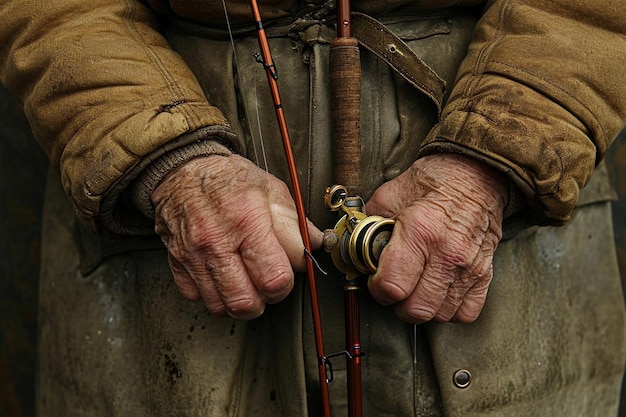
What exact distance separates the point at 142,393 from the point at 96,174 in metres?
0.52

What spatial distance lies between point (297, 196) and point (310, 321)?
29 centimetres

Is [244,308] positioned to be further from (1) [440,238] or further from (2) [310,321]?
(1) [440,238]

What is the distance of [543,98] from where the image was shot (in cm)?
176

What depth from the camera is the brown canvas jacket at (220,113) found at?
1733mm

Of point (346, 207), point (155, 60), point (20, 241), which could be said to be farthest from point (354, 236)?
point (20, 241)

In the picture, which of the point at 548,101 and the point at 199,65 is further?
the point at 199,65

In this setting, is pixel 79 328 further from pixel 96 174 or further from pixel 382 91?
pixel 382 91

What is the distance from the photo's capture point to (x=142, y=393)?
2.04m

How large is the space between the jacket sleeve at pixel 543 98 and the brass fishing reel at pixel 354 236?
0.56ft

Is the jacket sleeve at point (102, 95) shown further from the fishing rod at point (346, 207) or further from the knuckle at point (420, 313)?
the knuckle at point (420, 313)

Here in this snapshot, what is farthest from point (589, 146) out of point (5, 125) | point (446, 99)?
point (5, 125)

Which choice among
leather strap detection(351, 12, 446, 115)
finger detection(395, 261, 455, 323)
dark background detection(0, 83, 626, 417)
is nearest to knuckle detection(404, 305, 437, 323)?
finger detection(395, 261, 455, 323)

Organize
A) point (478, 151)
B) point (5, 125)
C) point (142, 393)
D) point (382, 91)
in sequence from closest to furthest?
point (478, 151)
point (382, 91)
point (142, 393)
point (5, 125)

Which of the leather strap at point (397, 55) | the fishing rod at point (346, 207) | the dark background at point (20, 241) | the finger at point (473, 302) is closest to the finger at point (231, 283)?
the fishing rod at point (346, 207)
